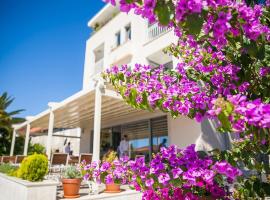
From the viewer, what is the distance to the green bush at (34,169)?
21.5ft

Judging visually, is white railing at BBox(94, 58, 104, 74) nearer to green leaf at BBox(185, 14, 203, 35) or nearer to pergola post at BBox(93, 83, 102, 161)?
pergola post at BBox(93, 83, 102, 161)

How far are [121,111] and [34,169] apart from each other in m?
6.56

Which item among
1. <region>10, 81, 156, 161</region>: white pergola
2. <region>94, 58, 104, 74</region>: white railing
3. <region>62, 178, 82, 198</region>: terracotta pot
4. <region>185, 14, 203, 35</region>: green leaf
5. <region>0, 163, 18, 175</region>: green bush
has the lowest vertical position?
<region>62, 178, 82, 198</region>: terracotta pot

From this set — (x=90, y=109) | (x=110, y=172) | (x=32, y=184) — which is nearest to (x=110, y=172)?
(x=110, y=172)

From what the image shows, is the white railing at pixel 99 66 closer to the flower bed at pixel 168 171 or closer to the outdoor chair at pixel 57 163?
the outdoor chair at pixel 57 163

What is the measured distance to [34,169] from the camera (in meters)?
6.67

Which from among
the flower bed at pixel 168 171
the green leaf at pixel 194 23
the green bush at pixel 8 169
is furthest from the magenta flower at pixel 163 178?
the green bush at pixel 8 169

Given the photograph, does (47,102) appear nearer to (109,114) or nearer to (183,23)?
(109,114)

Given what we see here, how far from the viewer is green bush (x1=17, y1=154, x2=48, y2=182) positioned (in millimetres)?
6566

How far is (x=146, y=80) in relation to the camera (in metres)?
2.71

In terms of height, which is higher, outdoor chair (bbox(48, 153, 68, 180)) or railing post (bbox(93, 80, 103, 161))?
railing post (bbox(93, 80, 103, 161))

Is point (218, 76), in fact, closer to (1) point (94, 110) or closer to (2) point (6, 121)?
(1) point (94, 110)

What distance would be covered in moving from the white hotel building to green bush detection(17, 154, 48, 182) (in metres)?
1.78

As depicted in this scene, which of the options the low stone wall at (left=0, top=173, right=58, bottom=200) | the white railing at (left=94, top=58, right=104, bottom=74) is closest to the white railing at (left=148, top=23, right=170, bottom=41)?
the white railing at (left=94, top=58, right=104, bottom=74)
